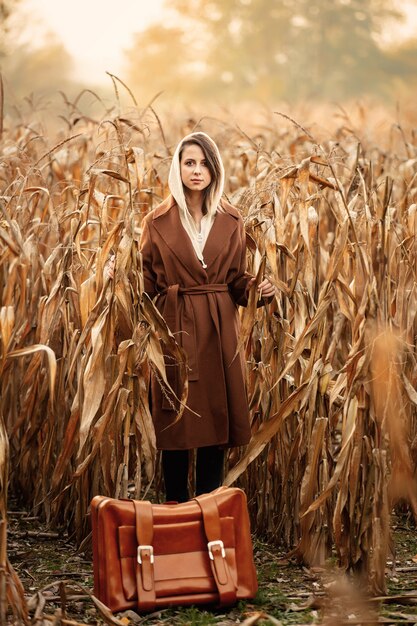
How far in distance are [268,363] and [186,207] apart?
629 millimetres

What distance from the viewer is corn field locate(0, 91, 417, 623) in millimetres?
2742

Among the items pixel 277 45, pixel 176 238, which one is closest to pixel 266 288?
pixel 176 238

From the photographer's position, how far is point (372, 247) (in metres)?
2.76

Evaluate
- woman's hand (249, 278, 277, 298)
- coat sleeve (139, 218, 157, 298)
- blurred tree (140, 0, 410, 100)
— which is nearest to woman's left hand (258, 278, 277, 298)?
woman's hand (249, 278, 277, 298)

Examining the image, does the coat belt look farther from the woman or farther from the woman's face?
the woman's face

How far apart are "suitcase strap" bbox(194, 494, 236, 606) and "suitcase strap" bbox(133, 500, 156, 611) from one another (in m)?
0.17

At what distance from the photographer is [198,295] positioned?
10.5ft

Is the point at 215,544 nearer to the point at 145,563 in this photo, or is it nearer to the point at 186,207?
the point at 145,563

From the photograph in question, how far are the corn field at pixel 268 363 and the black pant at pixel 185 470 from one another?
77mm

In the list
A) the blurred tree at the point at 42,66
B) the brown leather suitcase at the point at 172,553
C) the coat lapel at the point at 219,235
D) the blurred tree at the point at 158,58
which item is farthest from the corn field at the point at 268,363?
the blurred tree at the point at 158,58

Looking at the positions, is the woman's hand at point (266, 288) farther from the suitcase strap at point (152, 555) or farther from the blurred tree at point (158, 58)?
the blurred tree at point (158, 58)

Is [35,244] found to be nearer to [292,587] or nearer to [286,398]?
[286,398]

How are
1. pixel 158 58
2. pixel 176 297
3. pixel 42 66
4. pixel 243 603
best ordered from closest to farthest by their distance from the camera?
pixel 243 603
pixel 176 297
pixel 42 66
pixel 158 58

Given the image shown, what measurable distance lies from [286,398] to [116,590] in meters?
0.96
